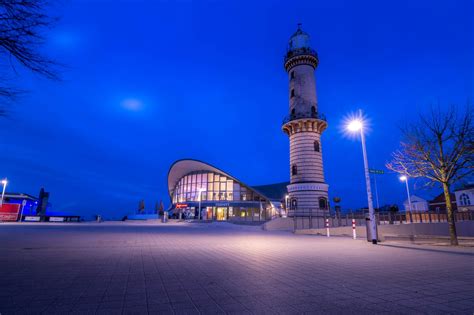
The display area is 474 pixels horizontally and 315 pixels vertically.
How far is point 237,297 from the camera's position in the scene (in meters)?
3.92

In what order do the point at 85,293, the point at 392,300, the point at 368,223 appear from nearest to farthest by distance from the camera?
the point at 392,300
the point at 85,293
the point at 368,223

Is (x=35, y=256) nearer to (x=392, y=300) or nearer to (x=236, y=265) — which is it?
(x=236, y=265)

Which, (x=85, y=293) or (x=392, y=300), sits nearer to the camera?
(x=392, y=300)

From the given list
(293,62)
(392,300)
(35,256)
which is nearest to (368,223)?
(392,300)

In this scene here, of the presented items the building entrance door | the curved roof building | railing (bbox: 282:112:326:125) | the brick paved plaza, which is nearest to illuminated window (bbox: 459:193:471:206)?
the curved roof building

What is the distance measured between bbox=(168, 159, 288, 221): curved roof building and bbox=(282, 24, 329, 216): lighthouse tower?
20.1 m

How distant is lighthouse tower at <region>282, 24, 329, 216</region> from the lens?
30703mm

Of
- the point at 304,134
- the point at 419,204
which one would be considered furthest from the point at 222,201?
the point at 419,204

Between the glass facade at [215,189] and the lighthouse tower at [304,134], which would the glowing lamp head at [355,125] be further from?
the glass facade at [215,189]

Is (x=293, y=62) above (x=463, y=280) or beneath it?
above

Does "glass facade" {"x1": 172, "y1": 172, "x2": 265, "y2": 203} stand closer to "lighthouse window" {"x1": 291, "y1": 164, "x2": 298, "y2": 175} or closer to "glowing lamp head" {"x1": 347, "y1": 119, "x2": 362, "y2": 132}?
"lighthouse window" {"x1": 291, "y1": 164, "x2": 298, "y2": 175}

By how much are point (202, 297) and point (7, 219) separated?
4537 centimetres

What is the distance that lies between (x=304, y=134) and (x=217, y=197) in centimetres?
2866

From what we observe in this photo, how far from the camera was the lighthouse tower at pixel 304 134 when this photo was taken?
30.7 metres
